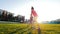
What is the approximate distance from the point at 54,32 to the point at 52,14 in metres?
0.33

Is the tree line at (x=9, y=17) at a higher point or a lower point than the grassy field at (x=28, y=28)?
higher

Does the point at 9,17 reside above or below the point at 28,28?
above

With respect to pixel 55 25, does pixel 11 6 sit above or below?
above

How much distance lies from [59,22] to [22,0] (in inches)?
31.1

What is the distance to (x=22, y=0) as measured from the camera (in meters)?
2.13

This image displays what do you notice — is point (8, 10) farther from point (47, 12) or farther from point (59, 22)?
point (59, 22)

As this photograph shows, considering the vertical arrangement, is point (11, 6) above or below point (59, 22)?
above

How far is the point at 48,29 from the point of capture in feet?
→ 6.97

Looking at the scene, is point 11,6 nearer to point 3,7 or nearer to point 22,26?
point 3,7

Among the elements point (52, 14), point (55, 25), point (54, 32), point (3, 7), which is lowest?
point (54, 32)

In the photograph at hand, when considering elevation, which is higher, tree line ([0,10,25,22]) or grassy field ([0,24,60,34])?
tree line ([0,10,25,22])

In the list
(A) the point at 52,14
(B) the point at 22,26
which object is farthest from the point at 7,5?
(A) the point at 52,14

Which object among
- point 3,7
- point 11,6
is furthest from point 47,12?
point 3,7

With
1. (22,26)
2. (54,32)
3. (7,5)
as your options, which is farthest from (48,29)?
(7,5)
